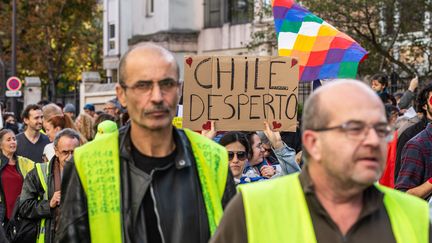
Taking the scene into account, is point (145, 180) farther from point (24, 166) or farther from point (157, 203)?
point (24, 166)

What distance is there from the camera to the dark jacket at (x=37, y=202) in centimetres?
855

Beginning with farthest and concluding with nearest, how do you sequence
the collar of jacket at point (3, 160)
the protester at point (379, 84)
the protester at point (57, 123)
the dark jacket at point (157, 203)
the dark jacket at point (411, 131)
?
1. the protester at point (379, 84)
2. the protester at point (57, 123)
3. the collar of jacket at point (3, 160)
4. the dark jacket at point (411, 131)
5. the dark jacket at point (157, 203)

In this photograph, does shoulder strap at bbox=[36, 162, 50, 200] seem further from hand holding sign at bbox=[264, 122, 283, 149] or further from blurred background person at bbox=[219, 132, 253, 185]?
hand holding sign at bbox=[264, 122, 283, 149]

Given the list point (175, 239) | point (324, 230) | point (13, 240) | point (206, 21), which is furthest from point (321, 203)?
point (206, 21)

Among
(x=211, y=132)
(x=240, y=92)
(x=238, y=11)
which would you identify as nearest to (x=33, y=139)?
(x=240, y=92)

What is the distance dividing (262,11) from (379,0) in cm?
425

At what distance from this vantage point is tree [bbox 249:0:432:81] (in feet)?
69.3

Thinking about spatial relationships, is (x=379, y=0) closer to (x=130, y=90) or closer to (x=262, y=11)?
(x=262, y=11)

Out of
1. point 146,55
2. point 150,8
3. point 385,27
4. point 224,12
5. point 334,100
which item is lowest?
point 334,100

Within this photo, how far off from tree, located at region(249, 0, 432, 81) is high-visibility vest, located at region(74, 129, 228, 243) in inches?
636

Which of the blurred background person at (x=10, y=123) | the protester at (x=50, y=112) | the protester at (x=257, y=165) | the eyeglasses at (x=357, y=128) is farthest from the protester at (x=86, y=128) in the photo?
the eyeglasses at (x=357, y=128)

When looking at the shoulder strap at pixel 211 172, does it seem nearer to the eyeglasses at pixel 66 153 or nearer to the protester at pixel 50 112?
the eyeglasses at pixel 66 153

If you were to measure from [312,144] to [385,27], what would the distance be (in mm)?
18920

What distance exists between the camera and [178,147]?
488 centimetres
